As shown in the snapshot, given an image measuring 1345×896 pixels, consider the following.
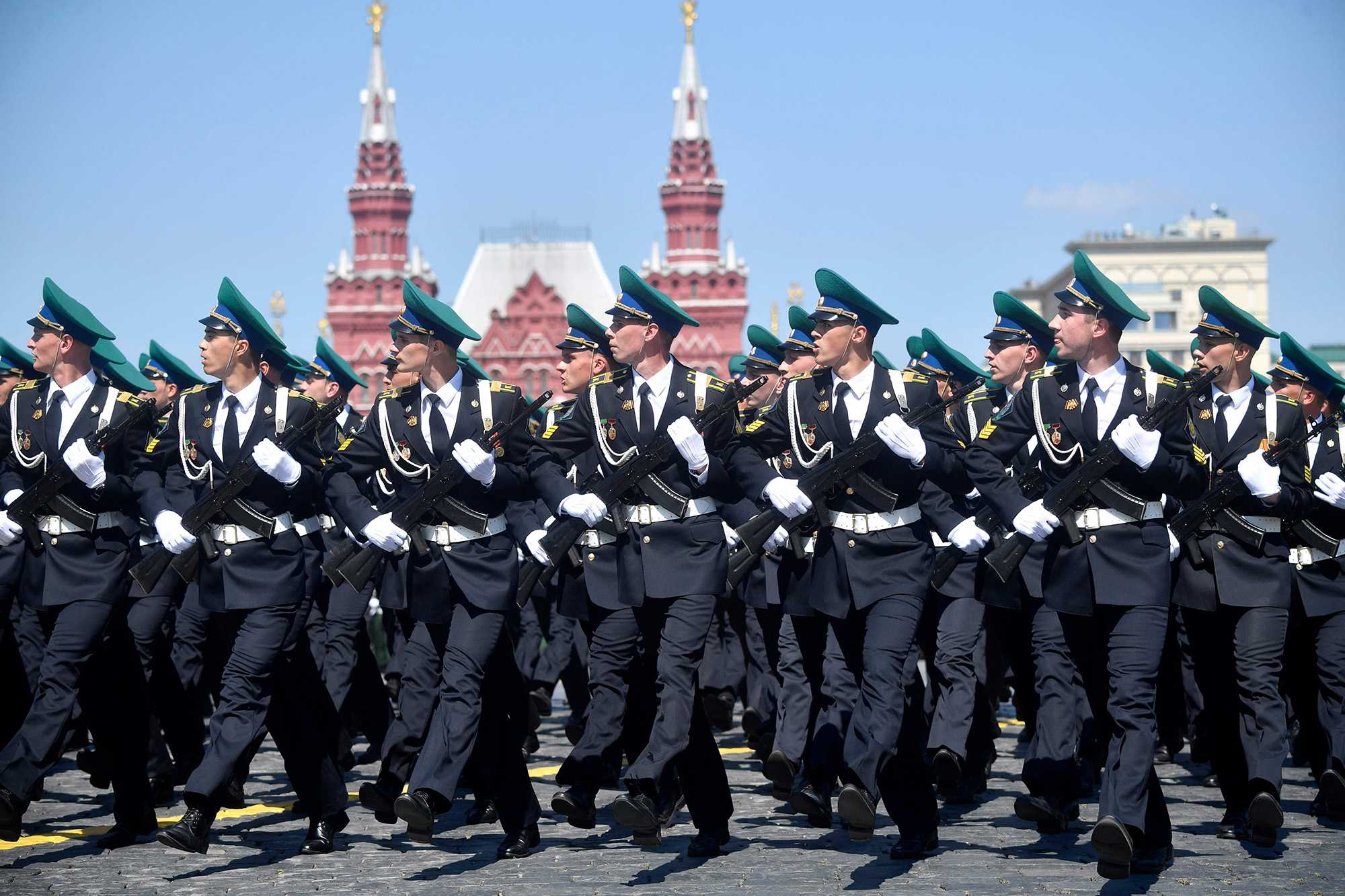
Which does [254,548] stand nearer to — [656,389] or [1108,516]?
[656,389]

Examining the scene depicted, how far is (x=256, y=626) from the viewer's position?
8.20m

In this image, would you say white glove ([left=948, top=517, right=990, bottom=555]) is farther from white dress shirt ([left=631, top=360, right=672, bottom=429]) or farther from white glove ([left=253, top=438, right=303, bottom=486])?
white glove ([left=253, top=438, right=303, bottom=486])

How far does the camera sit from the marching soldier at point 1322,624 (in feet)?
29.4

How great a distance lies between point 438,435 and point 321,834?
1.79 m

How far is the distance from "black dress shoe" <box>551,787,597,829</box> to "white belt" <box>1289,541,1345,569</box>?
11.6 ft

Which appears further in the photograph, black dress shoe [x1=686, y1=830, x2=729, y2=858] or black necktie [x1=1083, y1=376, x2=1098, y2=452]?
black dress shoe [x1=686, y1=830, x2=729, y2=858]

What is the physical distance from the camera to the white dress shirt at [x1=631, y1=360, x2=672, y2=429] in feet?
27.3

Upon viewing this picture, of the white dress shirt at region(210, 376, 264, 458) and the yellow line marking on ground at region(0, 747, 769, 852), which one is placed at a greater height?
the white dress shirt at region(210, 376, 264, 458)

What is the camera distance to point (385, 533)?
8.16 m

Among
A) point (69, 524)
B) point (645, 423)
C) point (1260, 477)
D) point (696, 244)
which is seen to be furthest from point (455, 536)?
point (696, 244)

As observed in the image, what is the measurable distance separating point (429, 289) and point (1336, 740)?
91.1 metres

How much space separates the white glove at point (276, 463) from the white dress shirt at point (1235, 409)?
4.04 meters

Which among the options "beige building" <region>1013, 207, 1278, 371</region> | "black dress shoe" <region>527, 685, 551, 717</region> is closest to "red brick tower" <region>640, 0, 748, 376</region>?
"beige building" <region>1013, 207, 1278, 371</region>

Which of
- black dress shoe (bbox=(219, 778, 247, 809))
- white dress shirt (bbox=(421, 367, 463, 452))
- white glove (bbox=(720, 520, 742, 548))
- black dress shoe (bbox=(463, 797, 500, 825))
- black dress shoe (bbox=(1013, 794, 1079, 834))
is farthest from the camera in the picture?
white glove (bbox=(720, 520, 742, 548))
